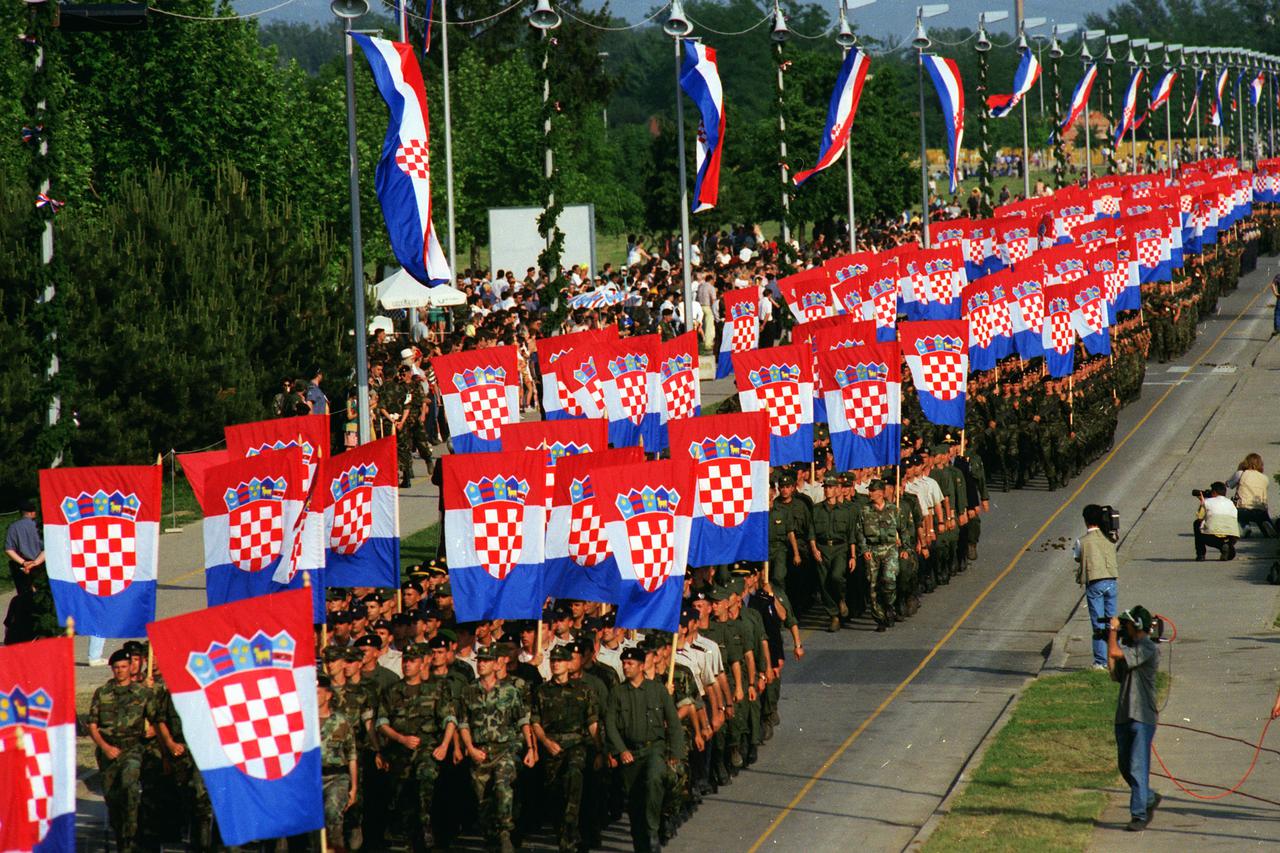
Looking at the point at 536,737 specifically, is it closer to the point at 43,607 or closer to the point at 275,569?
the point at 275,569

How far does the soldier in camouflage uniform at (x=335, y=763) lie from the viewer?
46.9 feet

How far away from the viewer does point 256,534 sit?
1720 centimetres

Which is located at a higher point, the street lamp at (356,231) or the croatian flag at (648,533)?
the street lamp at (356,231)

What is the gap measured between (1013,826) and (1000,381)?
58.0 ft

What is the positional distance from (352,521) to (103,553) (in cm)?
251

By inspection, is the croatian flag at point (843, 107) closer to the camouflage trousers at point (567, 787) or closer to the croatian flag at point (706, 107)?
the croatian flag at point (706, 107)

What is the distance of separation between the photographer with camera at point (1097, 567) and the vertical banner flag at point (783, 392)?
16.8 feet

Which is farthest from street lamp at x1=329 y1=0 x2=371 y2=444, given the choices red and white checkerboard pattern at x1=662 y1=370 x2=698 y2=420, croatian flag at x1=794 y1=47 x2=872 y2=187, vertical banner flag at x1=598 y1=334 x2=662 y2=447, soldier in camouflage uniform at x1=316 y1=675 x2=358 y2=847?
croatian flag at x1=794 y1=47 x2=872 y2=187

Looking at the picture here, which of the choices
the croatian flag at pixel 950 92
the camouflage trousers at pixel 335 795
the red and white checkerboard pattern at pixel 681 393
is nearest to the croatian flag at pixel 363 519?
the camouflage trousers at pixel 335 795

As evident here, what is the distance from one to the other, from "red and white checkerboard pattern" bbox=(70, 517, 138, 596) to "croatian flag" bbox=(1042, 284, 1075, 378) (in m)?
19.0

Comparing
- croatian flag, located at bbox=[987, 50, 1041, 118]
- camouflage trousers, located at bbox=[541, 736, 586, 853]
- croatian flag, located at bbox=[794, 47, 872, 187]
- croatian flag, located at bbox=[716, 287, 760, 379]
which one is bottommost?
camouflage trousers, located at bbox=[541, 736, 586, 853]

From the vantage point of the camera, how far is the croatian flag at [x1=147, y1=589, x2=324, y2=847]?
11672mm

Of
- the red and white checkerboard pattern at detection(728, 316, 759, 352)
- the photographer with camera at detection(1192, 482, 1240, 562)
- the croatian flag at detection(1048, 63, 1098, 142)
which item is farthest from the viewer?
the croatian flag at detection(1048, 63, 1098, 142)

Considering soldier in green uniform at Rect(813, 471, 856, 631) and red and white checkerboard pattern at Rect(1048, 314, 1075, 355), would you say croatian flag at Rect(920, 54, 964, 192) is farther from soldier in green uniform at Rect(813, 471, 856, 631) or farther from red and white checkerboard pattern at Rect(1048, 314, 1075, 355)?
soldier in green uniform at Rect(813, 471, 856, 631)
